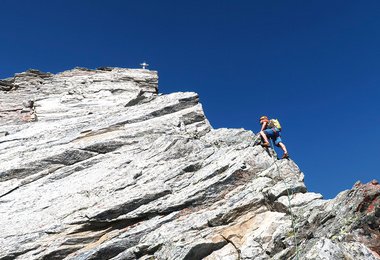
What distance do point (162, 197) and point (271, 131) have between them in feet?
28.6

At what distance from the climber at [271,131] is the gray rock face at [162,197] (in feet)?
3.21

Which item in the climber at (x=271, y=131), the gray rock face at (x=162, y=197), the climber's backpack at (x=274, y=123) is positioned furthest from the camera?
the climber's backpack at (x=274, y=123)

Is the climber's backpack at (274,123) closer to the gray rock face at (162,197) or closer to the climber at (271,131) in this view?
the climber at (271,131)

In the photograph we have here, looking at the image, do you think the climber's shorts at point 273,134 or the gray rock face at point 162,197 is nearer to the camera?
the gray rock face at point 162,197

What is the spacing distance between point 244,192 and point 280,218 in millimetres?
2762

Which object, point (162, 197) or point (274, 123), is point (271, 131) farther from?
point (162, 197)

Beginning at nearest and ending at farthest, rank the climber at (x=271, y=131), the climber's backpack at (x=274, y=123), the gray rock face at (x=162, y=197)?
the gray rock face at (x=162, y=197) → the climber at (x=271, y=131) → the climber's backpack at (x=274, y=123)

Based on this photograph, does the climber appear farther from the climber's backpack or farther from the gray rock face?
the gray rock face

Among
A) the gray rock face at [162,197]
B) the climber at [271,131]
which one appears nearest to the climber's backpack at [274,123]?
the climber at [271,131]

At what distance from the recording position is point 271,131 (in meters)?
25.8

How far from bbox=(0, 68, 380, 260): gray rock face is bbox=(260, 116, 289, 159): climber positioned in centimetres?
98

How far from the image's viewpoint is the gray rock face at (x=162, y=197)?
1700 centimetres

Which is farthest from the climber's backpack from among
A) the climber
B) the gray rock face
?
the gray rock face

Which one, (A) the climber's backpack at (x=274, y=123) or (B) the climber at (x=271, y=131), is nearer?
(B) the climber at (x=271, y=131)
